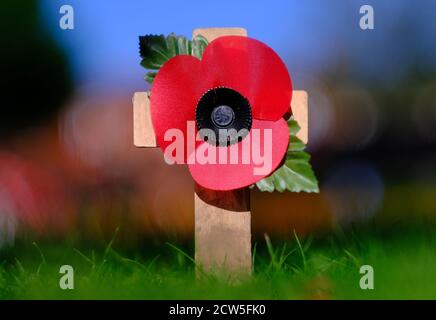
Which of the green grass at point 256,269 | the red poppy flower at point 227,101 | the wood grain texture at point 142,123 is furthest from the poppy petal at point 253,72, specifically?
the green grass at point 256,269

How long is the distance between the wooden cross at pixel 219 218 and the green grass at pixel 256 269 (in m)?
0.03

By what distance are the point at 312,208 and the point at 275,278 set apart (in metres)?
0.15

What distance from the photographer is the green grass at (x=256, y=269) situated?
938 mm

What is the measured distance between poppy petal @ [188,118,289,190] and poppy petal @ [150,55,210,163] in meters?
0.04

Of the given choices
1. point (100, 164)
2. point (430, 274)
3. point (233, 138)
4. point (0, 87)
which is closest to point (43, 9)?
point (0, 87)

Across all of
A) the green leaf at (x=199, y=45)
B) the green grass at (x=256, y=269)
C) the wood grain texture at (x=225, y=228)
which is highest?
the green leaf at (x=199, y=45)

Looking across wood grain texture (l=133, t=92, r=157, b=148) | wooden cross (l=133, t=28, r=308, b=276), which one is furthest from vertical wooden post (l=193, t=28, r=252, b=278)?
wood grain texture (l=133, t=92, r=157, b=148)

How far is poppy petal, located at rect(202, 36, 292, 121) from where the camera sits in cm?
92

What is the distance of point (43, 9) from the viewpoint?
105 centimetres

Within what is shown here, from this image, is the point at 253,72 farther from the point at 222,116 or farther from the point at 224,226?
the point at 224,226

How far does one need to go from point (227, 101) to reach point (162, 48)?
0.44 ft

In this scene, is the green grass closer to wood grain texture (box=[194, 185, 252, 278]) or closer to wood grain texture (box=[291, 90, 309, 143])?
wood grain texture (box=[194, 185, 252, 278])

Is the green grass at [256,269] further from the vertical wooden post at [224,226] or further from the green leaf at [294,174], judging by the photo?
the green leaf at [294,174]

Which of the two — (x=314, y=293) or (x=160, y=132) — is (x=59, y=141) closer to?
(x=160, y=132)
